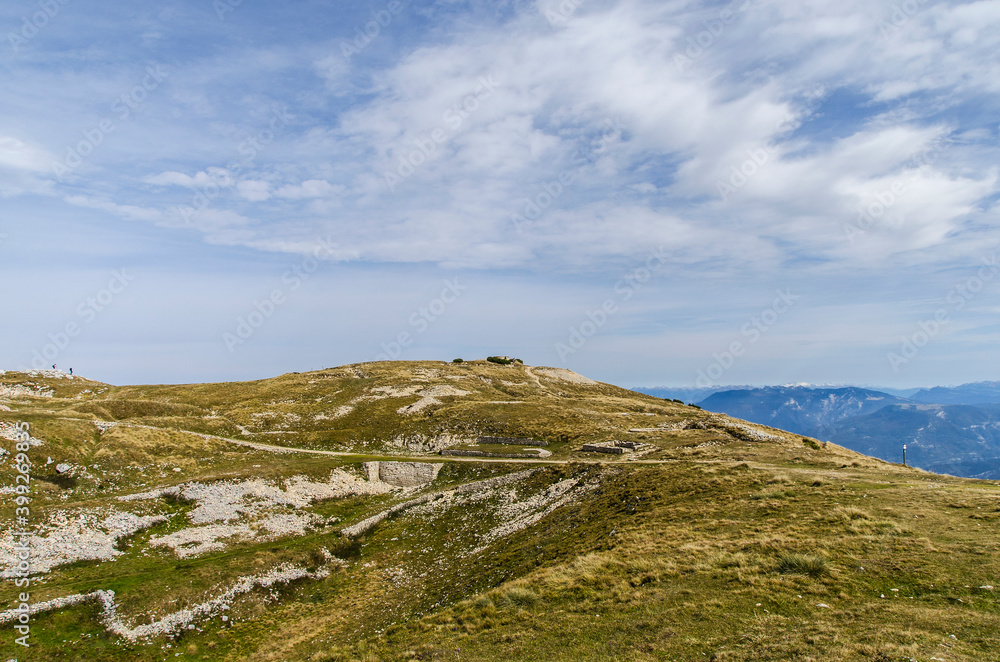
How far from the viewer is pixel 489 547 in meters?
39.9

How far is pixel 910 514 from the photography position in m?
27.9

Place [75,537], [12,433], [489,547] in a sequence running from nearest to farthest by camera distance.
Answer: [75,537], [489,547], [12,433]

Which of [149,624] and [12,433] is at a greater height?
[12,433]

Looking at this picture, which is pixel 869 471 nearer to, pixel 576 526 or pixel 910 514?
pixel 910 514

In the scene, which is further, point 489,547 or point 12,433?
point 12,433

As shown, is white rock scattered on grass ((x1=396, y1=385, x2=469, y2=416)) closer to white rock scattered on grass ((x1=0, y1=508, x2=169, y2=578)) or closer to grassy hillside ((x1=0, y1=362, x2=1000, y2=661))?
grassy hillside ((x1=0, y1=362, x2=1000, y2=661))

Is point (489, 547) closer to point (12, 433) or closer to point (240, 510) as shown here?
point (240, 510)

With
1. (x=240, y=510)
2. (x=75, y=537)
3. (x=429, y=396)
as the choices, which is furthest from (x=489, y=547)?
(x=429, y=396)

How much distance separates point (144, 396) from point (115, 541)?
70.6 m

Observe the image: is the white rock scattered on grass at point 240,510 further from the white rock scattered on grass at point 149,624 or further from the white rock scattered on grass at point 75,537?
the white rock scattered on grass at point 149,624

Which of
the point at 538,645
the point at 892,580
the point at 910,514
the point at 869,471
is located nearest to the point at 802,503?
the point at 910,514

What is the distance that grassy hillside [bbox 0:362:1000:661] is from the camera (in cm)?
1986

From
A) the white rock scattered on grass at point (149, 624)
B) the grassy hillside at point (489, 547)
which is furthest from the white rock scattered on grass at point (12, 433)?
the white rock scattered on grass at point (149, 624)

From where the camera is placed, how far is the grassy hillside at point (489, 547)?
782 inches
